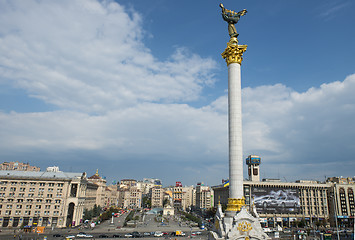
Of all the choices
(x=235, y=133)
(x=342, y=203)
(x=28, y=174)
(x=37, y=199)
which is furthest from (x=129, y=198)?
(x=235, y=133)

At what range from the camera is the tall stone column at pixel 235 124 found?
115ft

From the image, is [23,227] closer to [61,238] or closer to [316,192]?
[61,238]

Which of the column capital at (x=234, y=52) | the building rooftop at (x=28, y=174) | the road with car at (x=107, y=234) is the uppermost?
the column capital at (x=234, y=52)

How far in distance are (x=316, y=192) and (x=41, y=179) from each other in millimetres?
99039

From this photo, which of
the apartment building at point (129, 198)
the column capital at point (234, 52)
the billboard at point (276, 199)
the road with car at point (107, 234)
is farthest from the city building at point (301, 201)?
the apartment building at point (129, 198)

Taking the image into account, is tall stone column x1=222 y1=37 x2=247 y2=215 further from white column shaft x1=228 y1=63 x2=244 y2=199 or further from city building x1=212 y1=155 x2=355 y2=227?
city building x1=212 y1=155 x2=355 y2=227

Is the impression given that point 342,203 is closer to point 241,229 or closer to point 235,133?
point 235,133

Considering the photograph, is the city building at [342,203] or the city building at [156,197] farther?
the city building at [156,197]

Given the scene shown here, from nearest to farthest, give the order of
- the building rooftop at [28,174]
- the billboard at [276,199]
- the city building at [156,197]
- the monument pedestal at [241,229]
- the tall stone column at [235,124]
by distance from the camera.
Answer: the monument pedestal at [241,229]
the tall stone column at [235,124]
the building rooftop at [28,174]
the billboard at [276,199]
the city building at [156,197]

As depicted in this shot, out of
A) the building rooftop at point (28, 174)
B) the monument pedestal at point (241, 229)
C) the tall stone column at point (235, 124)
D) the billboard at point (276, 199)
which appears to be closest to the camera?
the monument pedestal at point (241, 229)

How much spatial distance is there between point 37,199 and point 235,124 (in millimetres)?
65383

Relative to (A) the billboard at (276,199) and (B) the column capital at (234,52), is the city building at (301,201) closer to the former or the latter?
(A) the billboard at (276,199)

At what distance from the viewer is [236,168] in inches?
1405

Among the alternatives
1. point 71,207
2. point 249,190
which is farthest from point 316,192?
point 71,207
